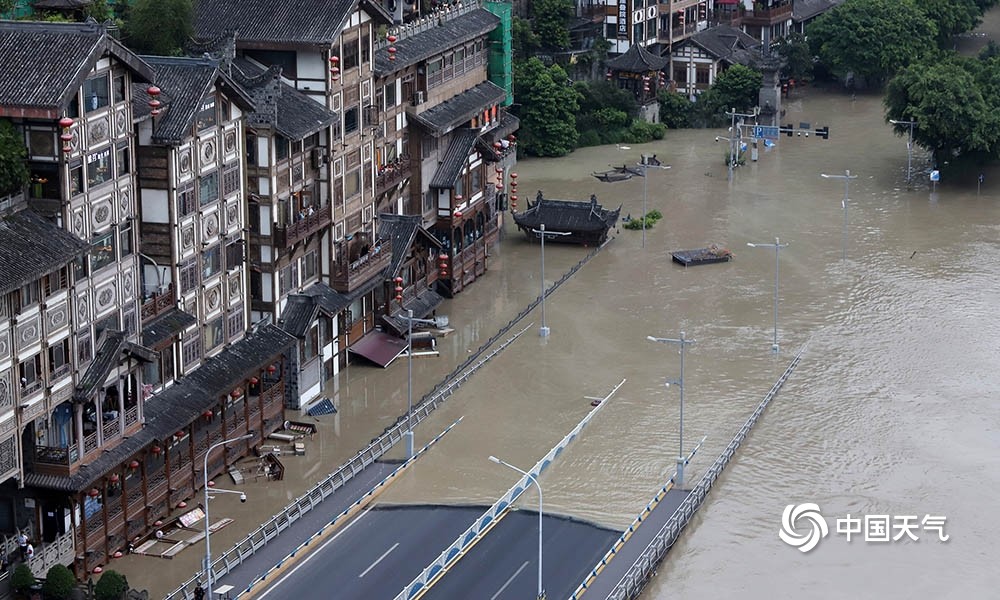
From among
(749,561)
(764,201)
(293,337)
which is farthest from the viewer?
(764,201)

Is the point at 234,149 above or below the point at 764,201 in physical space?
above

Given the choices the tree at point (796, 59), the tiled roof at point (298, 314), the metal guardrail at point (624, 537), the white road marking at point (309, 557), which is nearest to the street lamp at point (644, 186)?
the tree at point (796, 59)

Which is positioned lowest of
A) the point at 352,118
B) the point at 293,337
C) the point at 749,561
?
the point at 749,561

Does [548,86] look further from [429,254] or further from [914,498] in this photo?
[914,498]

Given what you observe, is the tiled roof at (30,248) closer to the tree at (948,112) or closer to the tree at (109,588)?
the tree at (109,588)

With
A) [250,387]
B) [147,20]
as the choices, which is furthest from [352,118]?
[250,387]
